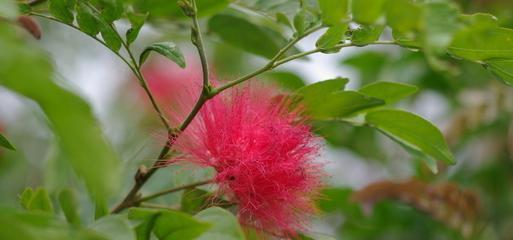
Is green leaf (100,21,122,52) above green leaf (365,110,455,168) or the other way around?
above

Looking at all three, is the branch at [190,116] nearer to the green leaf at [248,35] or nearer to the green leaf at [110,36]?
the green leaf at [110,36]

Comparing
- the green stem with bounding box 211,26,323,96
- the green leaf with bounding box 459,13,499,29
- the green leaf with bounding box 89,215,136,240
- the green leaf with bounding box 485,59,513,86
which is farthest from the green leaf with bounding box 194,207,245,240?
the green leaf with bounding box 485,59,513,86

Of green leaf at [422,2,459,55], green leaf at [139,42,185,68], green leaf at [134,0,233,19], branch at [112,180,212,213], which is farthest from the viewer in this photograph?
green leaf at [134,0,233,19]

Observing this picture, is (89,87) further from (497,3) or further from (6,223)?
(6,223)

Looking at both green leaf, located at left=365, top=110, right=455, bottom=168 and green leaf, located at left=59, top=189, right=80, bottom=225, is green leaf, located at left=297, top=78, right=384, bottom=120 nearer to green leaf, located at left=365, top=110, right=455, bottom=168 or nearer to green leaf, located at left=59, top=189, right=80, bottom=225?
green leaf, located at left=365, top=110, right=455, bottom=168

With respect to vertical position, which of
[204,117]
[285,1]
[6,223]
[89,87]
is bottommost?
[6,223]

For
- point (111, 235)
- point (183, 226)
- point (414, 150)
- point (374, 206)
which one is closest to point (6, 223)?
point (111, 235)
